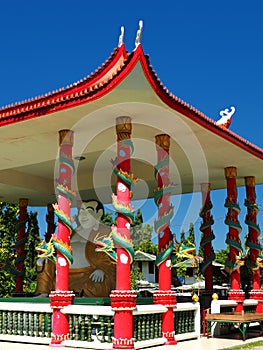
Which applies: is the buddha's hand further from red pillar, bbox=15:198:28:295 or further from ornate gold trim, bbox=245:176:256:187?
ornate gold trim, bbox=245:176:256:187

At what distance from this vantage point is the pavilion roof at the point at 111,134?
8047 millimetres

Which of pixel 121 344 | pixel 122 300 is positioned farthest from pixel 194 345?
pixel 122 300

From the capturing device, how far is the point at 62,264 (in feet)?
30.2

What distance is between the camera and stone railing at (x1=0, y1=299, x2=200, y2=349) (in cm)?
862

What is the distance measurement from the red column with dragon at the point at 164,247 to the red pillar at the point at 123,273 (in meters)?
1.08

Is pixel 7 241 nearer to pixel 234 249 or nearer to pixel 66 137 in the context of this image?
pixel 234 249

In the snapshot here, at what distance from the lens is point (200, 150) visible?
11.4 meters

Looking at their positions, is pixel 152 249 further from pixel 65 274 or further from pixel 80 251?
pixel 65 274

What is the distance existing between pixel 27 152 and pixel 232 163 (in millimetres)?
4842

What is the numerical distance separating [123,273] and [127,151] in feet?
6.74

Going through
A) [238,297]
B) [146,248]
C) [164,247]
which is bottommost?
[238,297]

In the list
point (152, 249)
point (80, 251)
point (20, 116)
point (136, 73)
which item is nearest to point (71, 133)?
point (20, 116)

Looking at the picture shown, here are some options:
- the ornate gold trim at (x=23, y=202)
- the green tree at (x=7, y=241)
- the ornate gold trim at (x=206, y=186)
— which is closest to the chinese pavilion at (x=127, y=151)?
the ornate gold trim at (x=206, y=186)

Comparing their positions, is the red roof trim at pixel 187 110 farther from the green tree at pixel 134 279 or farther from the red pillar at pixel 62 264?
the green tree at pixel 134 279
